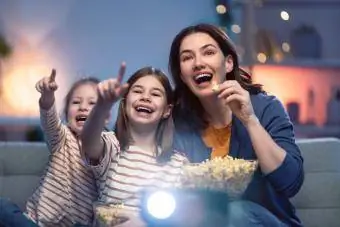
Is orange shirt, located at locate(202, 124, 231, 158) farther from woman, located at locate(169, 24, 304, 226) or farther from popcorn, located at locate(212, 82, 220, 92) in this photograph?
popcorn, located at locate(212, 82, 220, 92)

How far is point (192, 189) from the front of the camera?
1114 millimetres

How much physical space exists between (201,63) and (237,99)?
163 millimetres

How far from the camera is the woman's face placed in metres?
1.32

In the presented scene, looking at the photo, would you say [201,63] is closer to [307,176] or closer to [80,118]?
[80,118]

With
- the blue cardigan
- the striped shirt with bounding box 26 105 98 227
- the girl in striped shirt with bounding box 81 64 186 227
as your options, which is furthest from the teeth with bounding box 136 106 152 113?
the striped shirt with bounding box 26 105 98 227

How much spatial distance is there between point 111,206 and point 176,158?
0.61 ft

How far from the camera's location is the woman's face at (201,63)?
4.33 feet

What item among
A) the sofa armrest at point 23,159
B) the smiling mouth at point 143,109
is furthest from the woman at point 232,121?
the sofa armrest at point 23,159

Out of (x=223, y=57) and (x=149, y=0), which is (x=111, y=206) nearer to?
(x=223, y=57)

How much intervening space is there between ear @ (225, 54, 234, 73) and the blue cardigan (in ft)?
0.27

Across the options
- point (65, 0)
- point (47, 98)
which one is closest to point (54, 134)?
point (47, 98)

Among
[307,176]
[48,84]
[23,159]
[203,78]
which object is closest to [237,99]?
[203,78]

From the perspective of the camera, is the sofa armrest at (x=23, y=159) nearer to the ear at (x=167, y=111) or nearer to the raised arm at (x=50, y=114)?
the raised arm at (x=50, y=114)

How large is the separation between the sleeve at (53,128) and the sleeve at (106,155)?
0.15m
